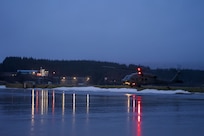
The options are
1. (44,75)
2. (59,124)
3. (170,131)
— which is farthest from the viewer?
(44,75)

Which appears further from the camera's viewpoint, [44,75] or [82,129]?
[44,75]

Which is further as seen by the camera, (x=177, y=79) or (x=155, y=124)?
(x=177, y=79)

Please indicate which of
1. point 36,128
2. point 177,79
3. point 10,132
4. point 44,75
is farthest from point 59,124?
point 44,75

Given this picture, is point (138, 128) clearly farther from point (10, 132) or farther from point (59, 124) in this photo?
point (10, 132)

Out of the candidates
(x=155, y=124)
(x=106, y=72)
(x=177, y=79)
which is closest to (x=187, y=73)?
(x=106, y=72)

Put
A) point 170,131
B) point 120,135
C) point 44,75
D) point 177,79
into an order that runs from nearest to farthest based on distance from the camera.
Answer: point 120,135 → point 170,131 → point 177,79 → point 44,75

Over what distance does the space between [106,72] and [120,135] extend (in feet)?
546

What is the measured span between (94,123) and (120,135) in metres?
3.66

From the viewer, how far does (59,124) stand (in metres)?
15.7

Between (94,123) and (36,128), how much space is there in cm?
297

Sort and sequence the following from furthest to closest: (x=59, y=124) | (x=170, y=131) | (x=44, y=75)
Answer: (x=44, y=75) < (x=59, y=124) < (x=170, y=131)

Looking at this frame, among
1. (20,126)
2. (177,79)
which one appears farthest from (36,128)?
(177,79)

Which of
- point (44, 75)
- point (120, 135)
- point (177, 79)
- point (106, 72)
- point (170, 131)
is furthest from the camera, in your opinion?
point (106, 72)

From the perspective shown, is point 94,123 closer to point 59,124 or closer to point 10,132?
point 59,124
